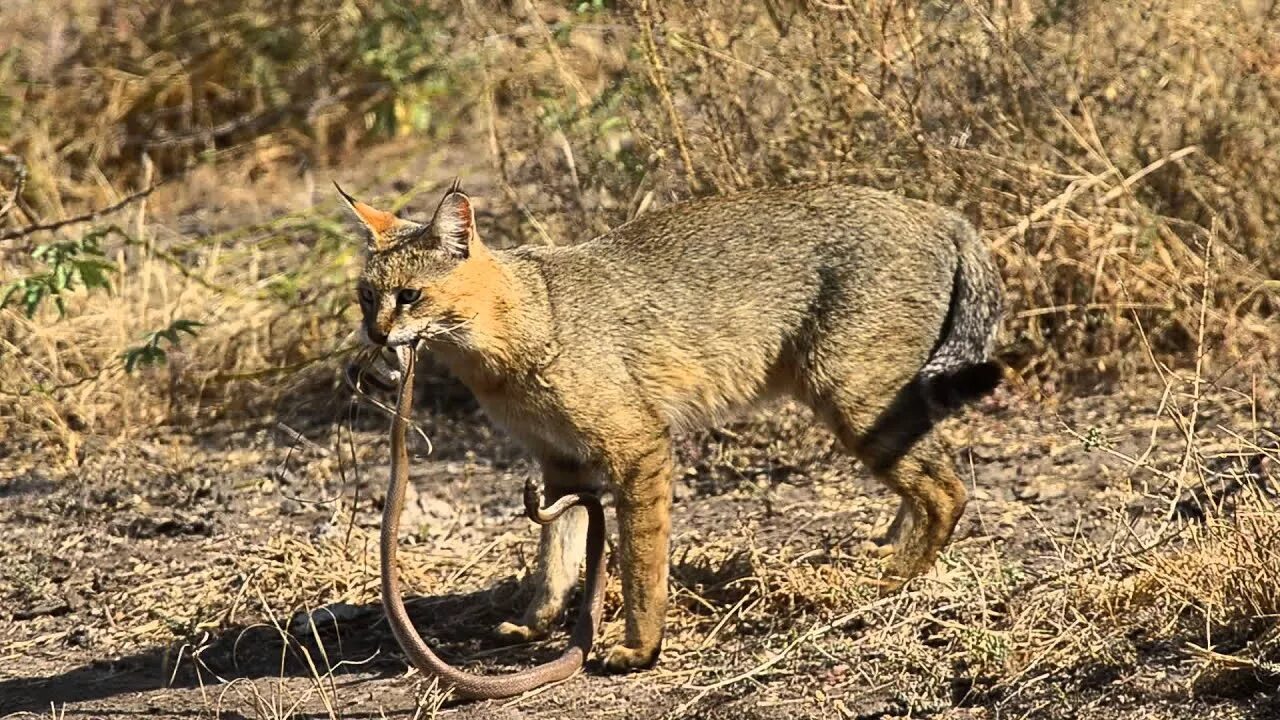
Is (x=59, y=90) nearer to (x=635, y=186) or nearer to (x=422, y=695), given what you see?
(x=635, y=186)

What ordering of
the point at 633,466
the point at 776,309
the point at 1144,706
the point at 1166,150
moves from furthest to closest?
the point at 1166,150
the point at 776,309
the point at 633,466
the point at 1144,706

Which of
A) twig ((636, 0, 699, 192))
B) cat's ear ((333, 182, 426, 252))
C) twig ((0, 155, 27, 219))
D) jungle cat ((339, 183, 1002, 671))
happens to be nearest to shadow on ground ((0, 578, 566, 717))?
jungle cat ((339, 183, 1002, 671))

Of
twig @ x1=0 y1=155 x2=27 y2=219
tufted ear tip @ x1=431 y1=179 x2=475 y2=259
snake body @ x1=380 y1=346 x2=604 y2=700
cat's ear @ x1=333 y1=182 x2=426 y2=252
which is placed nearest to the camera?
snake body @ x1=380 y1=346 x2=604 y2=700

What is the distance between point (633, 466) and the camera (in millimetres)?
5246

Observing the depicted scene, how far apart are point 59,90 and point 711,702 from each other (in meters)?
6.72

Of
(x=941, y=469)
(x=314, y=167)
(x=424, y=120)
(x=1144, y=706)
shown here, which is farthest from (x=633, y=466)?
(x=314, y=167)

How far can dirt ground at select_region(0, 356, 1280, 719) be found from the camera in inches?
194

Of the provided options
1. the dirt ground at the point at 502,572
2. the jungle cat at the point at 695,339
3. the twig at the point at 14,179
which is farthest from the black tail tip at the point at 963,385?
the twig at the point at 14,179

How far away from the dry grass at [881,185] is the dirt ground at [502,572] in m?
0.02

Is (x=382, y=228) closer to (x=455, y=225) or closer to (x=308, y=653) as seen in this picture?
(x=455, y=225)

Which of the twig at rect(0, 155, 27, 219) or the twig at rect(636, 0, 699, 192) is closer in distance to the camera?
the twig at rect(636, 0, 699, 192)

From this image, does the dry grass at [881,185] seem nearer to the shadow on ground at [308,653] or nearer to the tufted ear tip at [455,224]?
the shadow on ground at [308,653]

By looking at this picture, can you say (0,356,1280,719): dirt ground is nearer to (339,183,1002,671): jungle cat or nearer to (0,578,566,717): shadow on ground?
(0,578,566,717): shadow on ground

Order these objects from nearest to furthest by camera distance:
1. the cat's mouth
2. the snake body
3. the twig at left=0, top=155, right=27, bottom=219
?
1. the snake body
2. the cat's mouth
3. the twig at left=0, top=155, right=27, bottom=219
